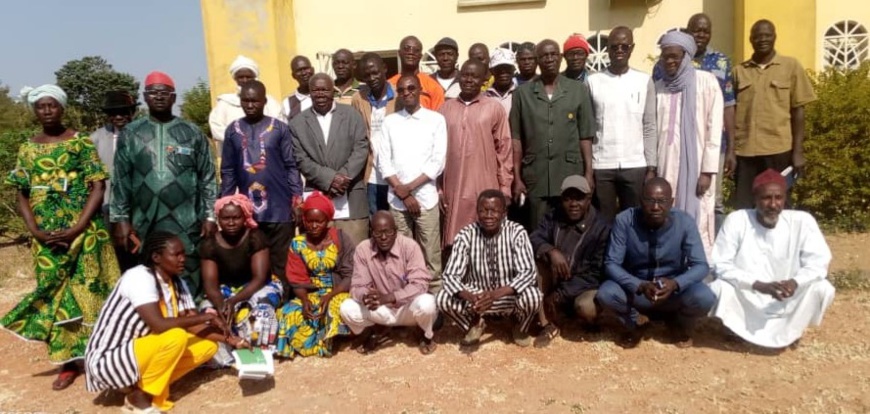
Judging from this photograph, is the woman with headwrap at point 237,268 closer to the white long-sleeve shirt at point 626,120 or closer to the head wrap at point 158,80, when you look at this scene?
the head wrap at point 158,80

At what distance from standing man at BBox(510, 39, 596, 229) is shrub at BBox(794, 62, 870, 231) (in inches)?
152

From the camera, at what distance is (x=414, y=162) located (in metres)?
4.42

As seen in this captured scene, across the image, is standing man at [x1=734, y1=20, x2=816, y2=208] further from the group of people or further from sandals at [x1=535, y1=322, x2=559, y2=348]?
sandals at [x1=535, y1=322, x2=559, y2=348]

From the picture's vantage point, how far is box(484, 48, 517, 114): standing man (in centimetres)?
488

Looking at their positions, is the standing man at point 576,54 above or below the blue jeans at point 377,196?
above

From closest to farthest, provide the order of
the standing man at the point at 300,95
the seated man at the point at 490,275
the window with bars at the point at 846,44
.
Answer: the seated man at the point at 490,275, the standing man at the point at 300,95, the window with bars at the point at 846,44

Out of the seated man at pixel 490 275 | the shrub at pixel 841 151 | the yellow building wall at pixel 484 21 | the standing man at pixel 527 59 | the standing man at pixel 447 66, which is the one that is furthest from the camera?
the yellow building wall at pixel 484 21

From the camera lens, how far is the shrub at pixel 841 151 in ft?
22.0

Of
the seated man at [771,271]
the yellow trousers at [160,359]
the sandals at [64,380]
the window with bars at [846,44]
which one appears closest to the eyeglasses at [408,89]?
the yellow trousers at [160,359]

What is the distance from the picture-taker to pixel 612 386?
355 centimetres

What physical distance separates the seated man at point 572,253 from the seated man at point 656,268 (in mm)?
140

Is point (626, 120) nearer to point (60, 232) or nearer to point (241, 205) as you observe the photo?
point (241, 205)

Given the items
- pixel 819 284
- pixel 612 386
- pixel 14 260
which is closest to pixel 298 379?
pixel 612 386

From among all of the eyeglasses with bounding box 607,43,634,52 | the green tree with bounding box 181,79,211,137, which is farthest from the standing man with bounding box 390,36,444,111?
the green tree with bounding box 181,79,211,137
